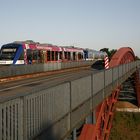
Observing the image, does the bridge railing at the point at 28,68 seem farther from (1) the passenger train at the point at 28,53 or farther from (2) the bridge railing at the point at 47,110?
(2) the bridge railing at the point at 47,110

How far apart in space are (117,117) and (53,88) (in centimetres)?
4126

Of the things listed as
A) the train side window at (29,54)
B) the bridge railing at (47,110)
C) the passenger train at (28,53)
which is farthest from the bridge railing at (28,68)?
the bridge railing at (47,110)

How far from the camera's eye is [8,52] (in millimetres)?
37344

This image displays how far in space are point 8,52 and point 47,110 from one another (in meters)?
29.9

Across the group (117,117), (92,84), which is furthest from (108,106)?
(117,117)

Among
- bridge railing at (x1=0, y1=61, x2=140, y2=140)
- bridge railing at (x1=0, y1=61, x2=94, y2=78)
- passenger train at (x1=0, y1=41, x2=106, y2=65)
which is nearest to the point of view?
bridge railing at (x1=0, y1=61, x2=140, y2=140)

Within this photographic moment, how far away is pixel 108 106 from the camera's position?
2392 centimetres

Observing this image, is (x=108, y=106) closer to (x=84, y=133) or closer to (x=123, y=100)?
(x=84, y=133)

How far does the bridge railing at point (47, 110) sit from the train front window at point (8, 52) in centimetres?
2373

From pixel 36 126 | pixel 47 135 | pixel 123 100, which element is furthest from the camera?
pixel 123 100

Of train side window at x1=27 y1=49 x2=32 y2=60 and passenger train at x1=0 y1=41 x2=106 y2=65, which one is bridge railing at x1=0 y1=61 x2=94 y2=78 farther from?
train side window at x1=27 y1=49 x2=32 y2=60

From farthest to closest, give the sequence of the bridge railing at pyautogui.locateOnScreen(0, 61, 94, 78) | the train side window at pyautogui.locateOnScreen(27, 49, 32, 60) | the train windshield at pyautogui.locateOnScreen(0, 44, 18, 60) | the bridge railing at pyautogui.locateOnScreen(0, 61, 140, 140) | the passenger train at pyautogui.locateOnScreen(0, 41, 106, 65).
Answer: the train side window at pyautogui.locateOnScreen(27, 49, 32, 60), the train windshield at pyautogui.locateOnScreen(0, 44, 18, 60), the passenger train at pyautogui.locateOnScreen(0, 41, 106, 65), the bridge railing at pyautogui.locateOnScreen(0, 61, 94, 78), the bridge railing at pyautogui.locateOnScreen(0, 61, 140, 140)

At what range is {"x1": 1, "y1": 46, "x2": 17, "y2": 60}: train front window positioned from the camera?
121 feet

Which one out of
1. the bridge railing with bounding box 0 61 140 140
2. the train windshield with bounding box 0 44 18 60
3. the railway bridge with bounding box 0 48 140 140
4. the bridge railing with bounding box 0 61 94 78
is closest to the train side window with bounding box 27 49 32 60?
the bridge railing with bounding box 0 61 94 78
